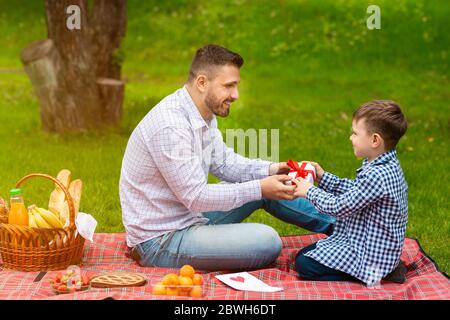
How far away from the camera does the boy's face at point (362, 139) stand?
428cm

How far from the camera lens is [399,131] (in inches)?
168

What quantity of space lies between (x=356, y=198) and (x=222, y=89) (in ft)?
3.09

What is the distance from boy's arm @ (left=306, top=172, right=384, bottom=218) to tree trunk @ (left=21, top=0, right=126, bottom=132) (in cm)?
485

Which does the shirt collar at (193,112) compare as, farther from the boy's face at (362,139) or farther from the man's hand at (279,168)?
the boy's face at (362,139)

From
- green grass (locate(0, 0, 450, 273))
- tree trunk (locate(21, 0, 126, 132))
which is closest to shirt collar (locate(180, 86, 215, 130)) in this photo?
green grass (locate(0, 0, 450, 273))

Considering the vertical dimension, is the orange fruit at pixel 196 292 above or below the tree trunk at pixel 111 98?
below

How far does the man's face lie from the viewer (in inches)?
178

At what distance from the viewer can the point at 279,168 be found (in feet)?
16.3

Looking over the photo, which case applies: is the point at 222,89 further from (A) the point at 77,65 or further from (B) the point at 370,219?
(A) the point at 77,65

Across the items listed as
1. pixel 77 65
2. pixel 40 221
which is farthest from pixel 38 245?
pixel 77 65

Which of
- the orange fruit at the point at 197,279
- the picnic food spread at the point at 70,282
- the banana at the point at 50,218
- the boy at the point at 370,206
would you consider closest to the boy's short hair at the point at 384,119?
the boy at the point at 370,206

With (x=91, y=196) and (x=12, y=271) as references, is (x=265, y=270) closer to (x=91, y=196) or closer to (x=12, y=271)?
(x=12, y=271)

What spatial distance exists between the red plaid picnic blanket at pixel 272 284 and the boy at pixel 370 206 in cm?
10
